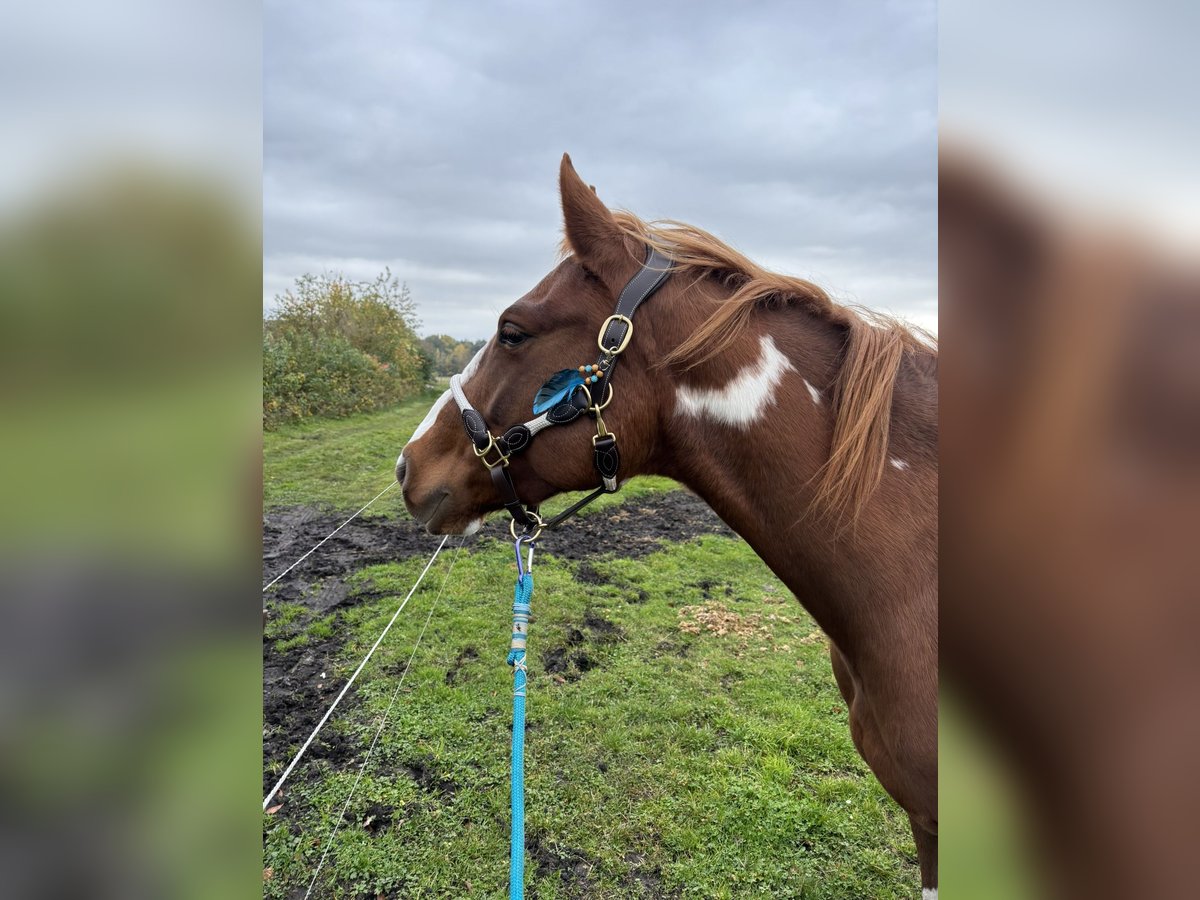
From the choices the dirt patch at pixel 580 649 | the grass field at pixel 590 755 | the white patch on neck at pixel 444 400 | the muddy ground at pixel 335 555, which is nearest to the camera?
the white patch on neck at pixel 444 400

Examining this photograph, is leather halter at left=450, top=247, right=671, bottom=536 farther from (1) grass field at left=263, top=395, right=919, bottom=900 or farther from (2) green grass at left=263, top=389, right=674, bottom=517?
(2) green grass at left=263, top=389, right=674, bottom=517

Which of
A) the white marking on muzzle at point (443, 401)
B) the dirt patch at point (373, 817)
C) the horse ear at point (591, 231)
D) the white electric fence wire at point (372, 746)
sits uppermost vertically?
the horse ear at point (591, 231)

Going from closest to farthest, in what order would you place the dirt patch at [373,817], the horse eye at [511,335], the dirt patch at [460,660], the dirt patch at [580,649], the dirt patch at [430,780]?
the horse eye at [511,335] < the dirt patch at [373,817] < the dirt patch at [430,780] < the dirt patch at [460,660] < the dirt patch at [580,649]

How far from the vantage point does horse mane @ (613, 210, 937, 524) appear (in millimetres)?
1850

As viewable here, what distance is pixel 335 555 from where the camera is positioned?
820cm

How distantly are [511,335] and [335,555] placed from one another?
6.96 meters

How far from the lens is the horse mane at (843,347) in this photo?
185cm

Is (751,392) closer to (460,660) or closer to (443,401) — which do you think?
(443,401)
